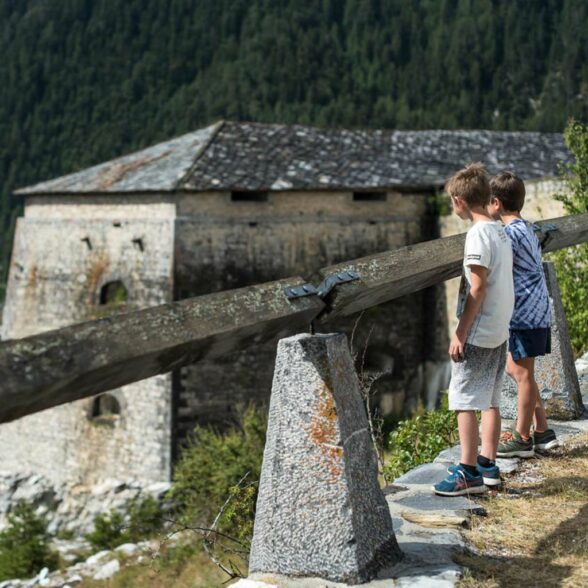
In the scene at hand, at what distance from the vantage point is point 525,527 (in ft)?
10.3

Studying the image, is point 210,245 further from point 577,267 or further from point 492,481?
point 492,481

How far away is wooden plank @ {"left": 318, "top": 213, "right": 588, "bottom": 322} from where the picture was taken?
2.75 m

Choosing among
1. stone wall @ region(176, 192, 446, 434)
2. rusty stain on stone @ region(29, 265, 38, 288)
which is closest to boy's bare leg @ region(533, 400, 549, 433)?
stone wall @ region(176, 192, 446, 434)

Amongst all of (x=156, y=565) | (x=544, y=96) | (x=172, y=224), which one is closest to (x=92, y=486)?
(x=172, y=224)

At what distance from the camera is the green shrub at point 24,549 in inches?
505

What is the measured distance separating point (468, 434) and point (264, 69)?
5371 cm

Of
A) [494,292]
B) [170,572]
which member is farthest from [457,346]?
[170,572]

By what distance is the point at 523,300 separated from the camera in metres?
3.90

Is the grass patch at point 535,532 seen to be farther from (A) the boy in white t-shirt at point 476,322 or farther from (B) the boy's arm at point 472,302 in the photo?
(B) the boy's arm at point 472,302

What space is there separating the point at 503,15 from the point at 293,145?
46.8 m

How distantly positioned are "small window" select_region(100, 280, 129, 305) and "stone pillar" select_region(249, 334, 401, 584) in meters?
14.4

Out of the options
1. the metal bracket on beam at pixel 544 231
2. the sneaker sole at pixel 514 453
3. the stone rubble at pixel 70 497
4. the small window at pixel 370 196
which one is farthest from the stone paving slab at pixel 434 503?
the small window at pixel 370 196

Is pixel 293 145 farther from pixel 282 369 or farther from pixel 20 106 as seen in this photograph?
pixel 20 106

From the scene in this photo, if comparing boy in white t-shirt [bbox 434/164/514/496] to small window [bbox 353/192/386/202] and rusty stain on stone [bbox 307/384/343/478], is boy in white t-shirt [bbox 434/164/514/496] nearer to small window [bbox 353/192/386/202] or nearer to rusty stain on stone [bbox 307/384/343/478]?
rusty stain on stone [bbox 307/384/343/478]
